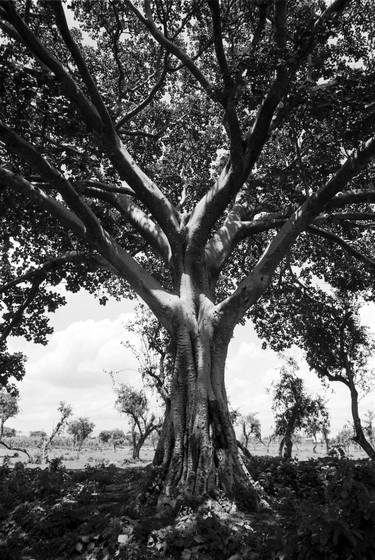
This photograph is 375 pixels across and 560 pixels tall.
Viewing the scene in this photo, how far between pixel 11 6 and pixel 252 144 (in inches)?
169

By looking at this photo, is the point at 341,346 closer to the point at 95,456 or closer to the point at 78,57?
the point at 78,57

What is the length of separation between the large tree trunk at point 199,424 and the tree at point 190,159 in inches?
1.0

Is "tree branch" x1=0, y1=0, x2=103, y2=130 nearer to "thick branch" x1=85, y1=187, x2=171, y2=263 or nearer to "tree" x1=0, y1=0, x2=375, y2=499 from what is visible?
"tree" x1=0, y1=0, x2=375, y2=499

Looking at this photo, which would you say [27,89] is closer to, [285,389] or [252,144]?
[252,144]

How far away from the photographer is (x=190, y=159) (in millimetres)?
13227

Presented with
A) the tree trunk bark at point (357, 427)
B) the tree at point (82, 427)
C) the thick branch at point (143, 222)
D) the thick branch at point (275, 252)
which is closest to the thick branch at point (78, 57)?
the thick branch at point (143, 222)

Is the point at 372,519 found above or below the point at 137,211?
below

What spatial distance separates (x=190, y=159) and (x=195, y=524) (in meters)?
10.9

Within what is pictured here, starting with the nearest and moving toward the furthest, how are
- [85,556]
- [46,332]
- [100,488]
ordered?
1. [85,556]
2. [100,488]
3. [46,332]

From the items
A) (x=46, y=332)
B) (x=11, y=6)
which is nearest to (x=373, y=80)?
(x=11, y=6)

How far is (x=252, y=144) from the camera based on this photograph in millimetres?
7352

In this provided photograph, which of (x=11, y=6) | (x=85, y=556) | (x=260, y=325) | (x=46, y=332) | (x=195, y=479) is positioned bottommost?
(x=85, y=556)

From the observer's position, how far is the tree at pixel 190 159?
6.23 metres

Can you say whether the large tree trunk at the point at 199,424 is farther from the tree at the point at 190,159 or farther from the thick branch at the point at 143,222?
the thick branch at the point at 143,222
